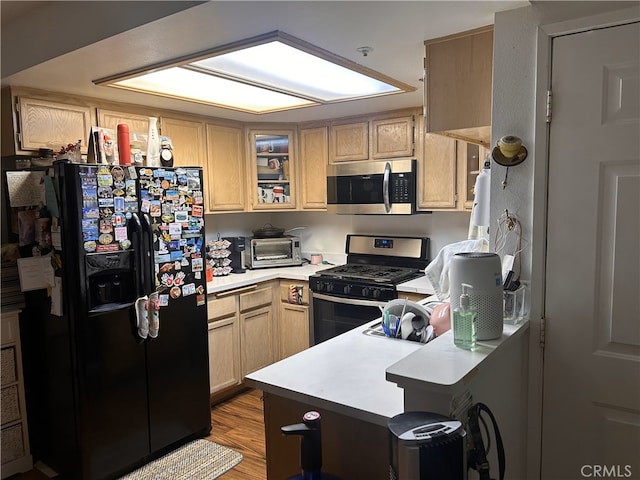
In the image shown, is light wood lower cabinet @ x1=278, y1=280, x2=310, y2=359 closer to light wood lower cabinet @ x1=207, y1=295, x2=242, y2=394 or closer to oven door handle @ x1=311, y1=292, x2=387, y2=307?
oven door handle @ x1=311, y1=292, x2=387, y2=307

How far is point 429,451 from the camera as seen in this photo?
3.25 ft

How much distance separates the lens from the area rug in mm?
2596

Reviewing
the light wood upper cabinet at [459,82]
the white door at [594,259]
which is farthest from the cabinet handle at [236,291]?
the white door at [594,259]

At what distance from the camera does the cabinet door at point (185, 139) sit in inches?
134

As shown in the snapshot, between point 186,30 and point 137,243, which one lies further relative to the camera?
point 137,243

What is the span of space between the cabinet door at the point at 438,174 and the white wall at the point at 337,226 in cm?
33

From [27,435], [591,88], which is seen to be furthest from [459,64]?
[27,435]

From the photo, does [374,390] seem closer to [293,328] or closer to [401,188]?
[401,188]

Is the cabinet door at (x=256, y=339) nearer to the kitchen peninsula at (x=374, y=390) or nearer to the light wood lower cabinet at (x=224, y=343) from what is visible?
the light wood lower cabinet at (x=224, y=343)

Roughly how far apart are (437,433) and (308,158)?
10.8ft

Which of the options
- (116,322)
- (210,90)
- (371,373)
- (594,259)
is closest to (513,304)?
(594,259)

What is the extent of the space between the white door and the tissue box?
0.10 meters

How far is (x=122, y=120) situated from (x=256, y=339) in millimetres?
1928

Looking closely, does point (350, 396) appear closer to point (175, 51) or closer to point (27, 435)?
point (175, 51)
